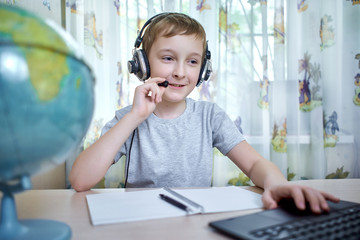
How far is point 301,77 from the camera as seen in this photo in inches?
70.9

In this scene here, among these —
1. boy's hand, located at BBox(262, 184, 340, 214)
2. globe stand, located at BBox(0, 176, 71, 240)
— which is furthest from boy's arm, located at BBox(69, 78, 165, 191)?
boy's hand, located at BBox(262, 184, 340, 214)

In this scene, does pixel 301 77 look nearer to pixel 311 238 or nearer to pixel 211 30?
pixel 211 30

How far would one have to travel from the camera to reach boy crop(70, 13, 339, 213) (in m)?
0.97

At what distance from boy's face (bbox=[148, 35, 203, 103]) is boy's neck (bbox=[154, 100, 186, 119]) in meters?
0.08

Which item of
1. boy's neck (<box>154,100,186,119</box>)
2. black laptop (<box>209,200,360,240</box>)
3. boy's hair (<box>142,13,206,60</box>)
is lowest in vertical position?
black laptop (<box>209,200,360,240</box>)

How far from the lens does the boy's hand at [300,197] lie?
1.74ft

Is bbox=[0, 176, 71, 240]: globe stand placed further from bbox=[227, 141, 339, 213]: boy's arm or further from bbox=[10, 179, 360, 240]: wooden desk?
bbox=[227, 141, 339, 213]: boy's arm

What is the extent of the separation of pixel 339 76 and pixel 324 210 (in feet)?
5.01

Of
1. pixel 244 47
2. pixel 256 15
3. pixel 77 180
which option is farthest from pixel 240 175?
pixel 77 180

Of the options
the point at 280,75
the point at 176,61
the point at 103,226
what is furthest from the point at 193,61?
the point at 280,75

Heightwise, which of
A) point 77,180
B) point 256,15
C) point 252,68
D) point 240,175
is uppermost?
point 256,15

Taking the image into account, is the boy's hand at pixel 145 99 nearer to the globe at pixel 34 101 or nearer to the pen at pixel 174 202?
the pen at pixel 174 202

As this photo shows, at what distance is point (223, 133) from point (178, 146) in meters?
0.18

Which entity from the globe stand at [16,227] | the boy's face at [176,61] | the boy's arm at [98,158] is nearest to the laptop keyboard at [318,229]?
the globe stand at [16,227]
